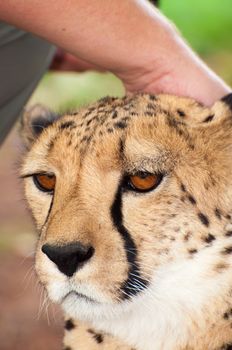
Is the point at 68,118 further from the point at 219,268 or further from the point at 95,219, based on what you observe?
the point at 219,268

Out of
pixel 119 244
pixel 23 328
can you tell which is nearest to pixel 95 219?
pixel 119 244

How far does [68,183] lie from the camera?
150 centimetres

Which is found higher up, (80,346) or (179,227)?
(179,227)

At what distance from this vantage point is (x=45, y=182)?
1.58 m

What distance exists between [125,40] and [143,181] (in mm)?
395

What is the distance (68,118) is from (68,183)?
0.65 ft

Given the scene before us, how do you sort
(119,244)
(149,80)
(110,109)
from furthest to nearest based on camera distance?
(149,80) → (110,109) → (119,244)

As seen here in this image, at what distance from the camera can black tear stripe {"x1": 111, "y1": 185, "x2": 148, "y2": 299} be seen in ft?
4.75

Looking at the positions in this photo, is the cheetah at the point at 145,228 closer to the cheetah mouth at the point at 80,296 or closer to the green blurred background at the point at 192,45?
the cheetah mouth at the point at 80,296

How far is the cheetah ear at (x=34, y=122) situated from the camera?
1.79 metres

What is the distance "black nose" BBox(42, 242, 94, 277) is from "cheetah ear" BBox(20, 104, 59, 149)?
0.39 m

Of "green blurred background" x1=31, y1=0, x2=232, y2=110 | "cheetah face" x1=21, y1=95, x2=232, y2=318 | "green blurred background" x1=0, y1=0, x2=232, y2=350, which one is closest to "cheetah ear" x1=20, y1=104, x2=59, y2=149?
"green blurred background" x1=0, y1=0, x2=232, y2=350

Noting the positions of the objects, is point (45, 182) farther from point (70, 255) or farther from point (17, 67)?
point (17, 67)

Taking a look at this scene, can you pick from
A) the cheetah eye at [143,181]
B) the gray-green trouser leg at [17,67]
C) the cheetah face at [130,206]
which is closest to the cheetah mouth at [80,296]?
the cheetah face at [130,206]
